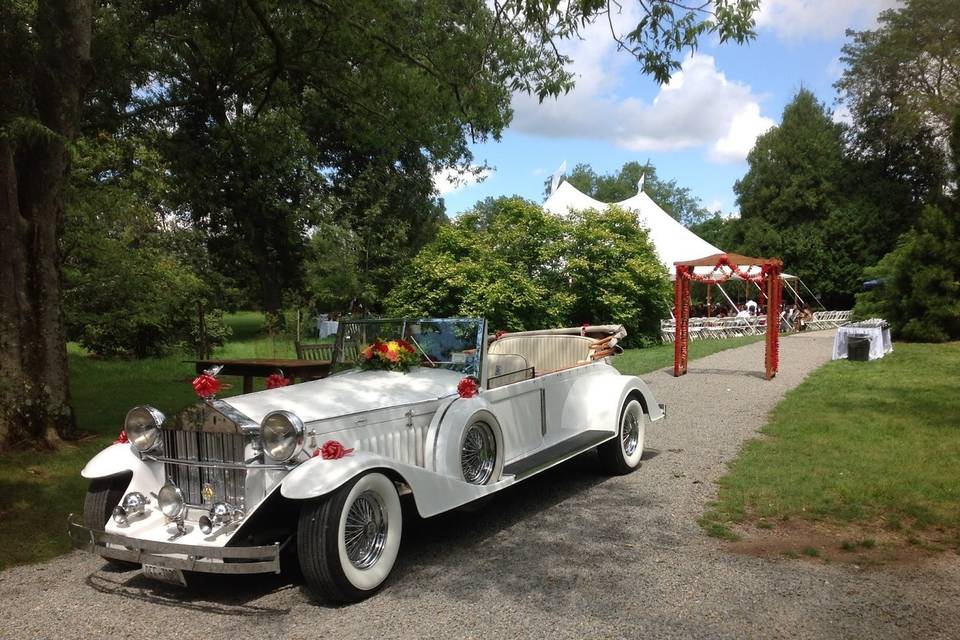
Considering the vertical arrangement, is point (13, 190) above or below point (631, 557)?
above

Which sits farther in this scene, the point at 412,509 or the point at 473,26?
the point at 473,26

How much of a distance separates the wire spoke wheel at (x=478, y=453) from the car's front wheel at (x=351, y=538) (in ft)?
3.09

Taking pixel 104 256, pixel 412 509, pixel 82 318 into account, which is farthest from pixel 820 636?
pixel 82 318

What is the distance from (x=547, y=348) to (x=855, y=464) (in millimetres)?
3365

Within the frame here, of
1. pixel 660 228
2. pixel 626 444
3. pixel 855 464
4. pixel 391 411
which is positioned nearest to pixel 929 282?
pixel 660 228

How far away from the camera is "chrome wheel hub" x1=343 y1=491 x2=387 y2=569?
4.32 metres

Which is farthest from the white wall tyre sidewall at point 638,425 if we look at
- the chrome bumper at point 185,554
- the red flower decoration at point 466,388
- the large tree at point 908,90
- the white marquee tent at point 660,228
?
the large tree at point 908,90

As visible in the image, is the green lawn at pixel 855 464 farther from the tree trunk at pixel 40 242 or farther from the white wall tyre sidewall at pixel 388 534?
the tree trunk at pixel 40 242

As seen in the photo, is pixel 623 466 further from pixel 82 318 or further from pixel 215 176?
pixel 215 176

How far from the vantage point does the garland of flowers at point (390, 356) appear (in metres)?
5.96

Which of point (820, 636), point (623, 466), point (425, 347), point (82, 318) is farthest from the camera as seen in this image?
point (82, 318)

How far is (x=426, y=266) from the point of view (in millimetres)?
20188

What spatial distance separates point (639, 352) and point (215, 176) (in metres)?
14.4

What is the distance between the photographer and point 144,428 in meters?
4.71
